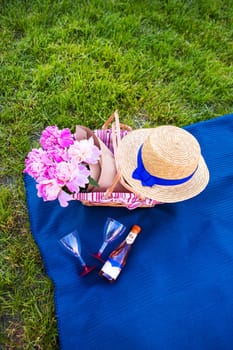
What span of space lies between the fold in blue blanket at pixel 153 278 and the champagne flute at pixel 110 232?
41 millimetres

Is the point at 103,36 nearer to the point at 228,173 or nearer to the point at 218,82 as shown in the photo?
the point at 218,82

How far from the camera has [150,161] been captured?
1.35 meters

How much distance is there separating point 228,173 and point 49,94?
3.45ft

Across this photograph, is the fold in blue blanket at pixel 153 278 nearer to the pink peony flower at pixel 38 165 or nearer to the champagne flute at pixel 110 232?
the champagne flute at pixel 110 232

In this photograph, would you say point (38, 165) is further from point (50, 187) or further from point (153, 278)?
point (153, 278)

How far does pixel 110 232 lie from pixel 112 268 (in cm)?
16

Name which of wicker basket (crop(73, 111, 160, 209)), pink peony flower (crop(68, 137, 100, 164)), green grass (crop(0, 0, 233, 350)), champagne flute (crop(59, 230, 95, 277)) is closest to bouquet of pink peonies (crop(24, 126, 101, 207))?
pink peony flower (crop(68, 137, 100, 164))

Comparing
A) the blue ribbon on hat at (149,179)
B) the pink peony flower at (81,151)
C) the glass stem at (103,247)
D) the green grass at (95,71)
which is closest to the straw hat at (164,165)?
the blue ribbon on hat at (149,179)

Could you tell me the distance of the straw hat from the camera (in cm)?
133

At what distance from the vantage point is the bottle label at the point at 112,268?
4.78 feet

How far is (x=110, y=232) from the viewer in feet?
5.10

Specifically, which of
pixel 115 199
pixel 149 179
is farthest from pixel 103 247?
pixel 149 179

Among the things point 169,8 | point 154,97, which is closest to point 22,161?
point 154,97

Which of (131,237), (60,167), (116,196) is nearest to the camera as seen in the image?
(60,167)
